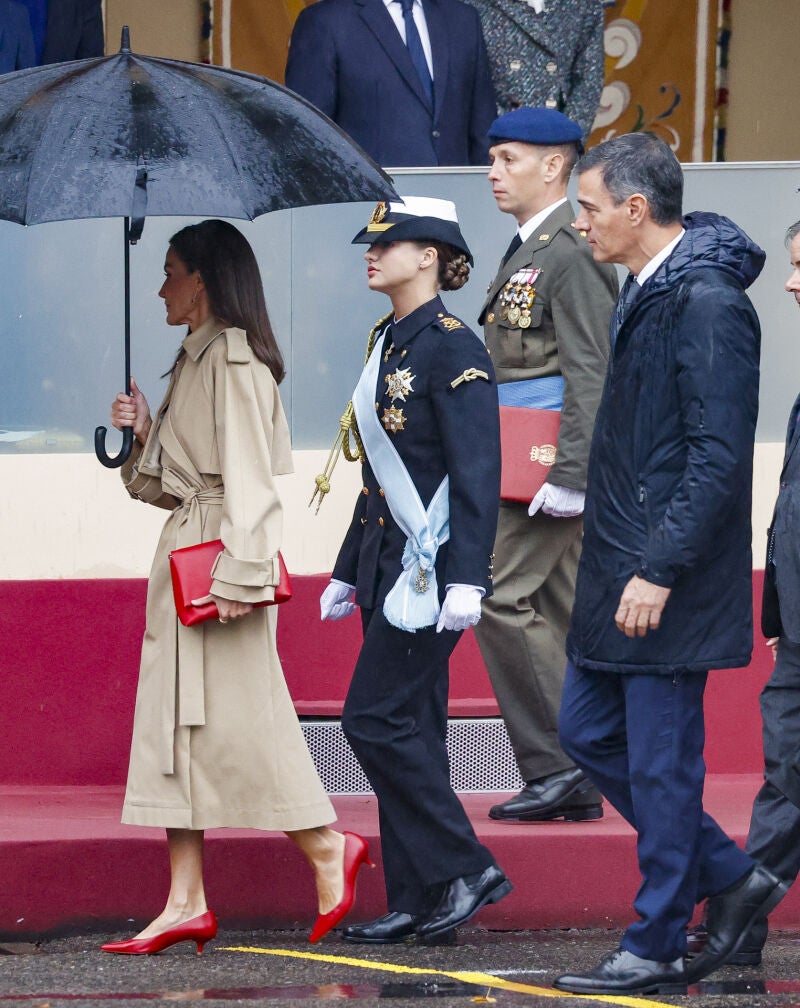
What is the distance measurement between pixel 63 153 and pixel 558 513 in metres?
1.73

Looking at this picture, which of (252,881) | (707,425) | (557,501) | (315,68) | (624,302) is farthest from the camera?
(315,68)

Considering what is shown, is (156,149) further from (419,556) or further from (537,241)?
(537,241)

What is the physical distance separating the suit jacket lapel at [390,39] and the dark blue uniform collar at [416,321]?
2.11 meters

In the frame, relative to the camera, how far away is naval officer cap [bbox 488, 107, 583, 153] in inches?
214

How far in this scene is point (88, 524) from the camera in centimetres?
620

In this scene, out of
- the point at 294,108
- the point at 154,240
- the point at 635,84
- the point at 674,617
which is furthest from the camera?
the point at 635,84

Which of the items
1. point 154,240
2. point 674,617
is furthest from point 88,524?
point 674,617

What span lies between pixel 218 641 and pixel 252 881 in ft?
2.61

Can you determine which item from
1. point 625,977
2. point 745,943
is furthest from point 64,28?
point 625,977

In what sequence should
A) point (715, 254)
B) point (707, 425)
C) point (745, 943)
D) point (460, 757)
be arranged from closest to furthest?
point (707, 425) < point (715, 254) < point (745, 943) < point (460, 757)

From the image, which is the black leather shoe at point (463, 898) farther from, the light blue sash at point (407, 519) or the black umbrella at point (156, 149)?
the black umbrella at point (156, 149)

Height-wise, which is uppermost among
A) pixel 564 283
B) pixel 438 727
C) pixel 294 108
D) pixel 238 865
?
pixel 294 108

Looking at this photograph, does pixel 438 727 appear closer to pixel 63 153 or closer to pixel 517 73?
pixel 63 153

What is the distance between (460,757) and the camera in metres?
5.95
